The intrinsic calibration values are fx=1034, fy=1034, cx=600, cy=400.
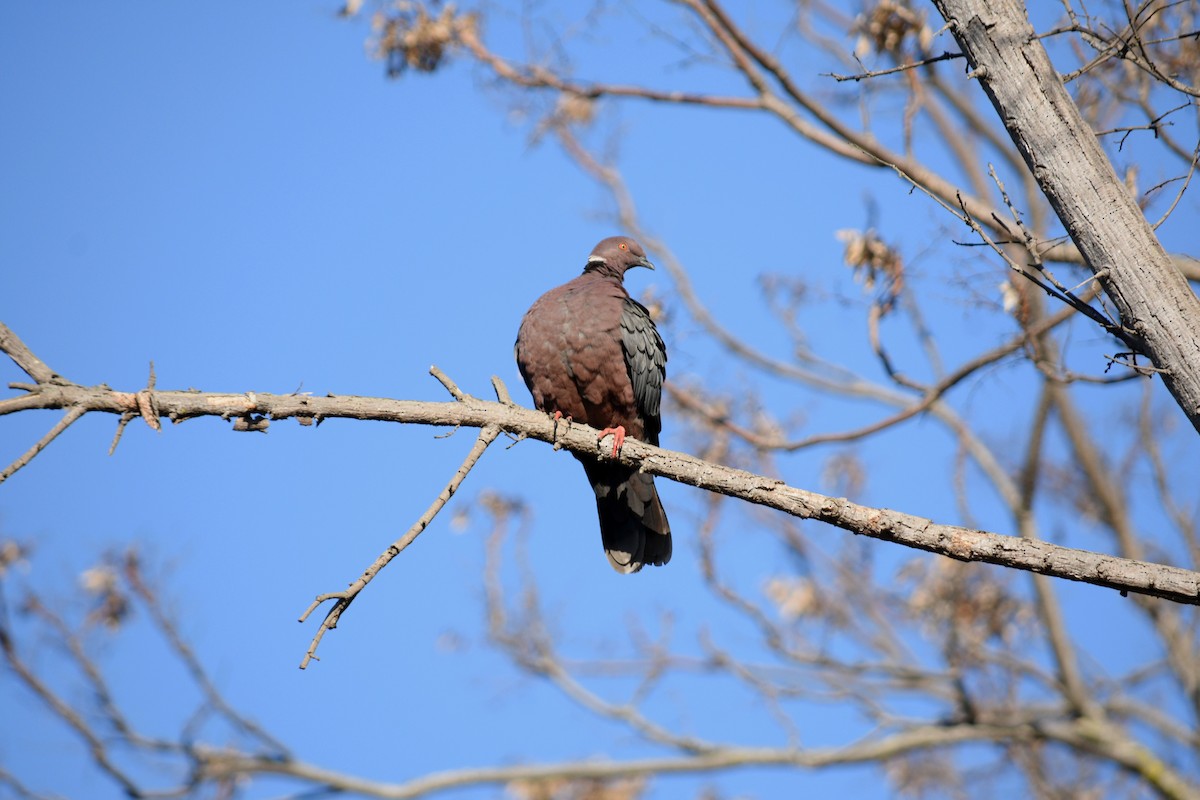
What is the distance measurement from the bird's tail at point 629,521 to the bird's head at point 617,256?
1532 mm

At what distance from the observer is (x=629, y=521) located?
540cm

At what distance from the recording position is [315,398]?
146 inches

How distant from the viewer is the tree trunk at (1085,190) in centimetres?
335

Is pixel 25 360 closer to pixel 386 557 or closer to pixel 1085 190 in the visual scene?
pixel 386 557

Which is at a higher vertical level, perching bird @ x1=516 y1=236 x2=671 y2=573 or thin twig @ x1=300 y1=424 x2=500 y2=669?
perching bird @ x1=516 y1=236 x2=671 y2=573

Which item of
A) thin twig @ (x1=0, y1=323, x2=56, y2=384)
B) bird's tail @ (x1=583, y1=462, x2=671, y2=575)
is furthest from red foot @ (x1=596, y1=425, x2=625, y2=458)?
thin twig @ (x1=0, y1=323, x2=56, y2=384)

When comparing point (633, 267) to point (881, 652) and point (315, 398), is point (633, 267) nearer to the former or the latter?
point (315, 398)

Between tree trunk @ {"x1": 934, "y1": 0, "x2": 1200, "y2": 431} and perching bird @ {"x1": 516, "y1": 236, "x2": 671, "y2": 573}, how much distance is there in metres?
2.24

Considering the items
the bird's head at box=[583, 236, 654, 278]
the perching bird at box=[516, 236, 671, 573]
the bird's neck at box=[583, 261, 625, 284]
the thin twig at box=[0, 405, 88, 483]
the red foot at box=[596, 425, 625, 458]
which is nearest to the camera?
the thin twig at box=[0, 405, 88, 483]

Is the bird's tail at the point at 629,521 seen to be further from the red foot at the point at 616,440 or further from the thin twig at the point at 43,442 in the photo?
the thin twig at the point at 43,442

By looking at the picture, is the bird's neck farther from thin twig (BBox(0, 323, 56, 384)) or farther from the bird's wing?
thin twig (BBox(0, 323, 56, 384))

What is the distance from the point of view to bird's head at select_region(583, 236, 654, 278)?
20.9 ft

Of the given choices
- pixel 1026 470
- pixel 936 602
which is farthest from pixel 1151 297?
pixel 936 602

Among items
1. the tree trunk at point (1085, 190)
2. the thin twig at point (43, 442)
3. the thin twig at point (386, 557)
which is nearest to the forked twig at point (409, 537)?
the thin twig at point (386, 557)
